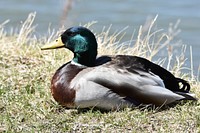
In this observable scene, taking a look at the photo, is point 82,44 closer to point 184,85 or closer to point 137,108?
point 137,108

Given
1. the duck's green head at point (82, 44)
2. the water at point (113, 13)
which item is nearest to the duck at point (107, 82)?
the duck's green head at point (82, 44)

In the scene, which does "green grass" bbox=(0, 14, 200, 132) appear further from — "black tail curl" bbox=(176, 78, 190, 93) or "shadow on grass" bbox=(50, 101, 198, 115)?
"black tail curl" bbox=(176, 78, 190, 93)

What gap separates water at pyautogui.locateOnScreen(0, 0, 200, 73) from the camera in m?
11.6

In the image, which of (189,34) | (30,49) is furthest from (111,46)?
(189,34)

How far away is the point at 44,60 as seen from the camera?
263 inches

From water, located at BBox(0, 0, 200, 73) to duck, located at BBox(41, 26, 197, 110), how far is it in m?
5.29

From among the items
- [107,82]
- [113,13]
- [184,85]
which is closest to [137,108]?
[107,82]

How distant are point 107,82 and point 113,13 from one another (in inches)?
300

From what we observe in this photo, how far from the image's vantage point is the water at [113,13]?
459 inches

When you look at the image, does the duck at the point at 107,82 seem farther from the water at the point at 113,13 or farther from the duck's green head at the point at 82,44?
the water at the point at 113,13

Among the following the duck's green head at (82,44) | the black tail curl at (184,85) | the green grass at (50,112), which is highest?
the duck's green head at (82,44)

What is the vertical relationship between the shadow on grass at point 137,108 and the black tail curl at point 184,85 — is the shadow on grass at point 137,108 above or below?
below

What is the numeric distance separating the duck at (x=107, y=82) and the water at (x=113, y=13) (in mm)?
5287

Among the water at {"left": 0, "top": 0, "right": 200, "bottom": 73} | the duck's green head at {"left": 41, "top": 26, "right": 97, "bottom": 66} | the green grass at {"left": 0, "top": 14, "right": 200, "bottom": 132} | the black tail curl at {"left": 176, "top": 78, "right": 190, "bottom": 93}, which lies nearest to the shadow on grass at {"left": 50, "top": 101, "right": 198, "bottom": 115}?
the green grass at {"left": 0, "top": 14, "right": 200, "bottom": 132}
